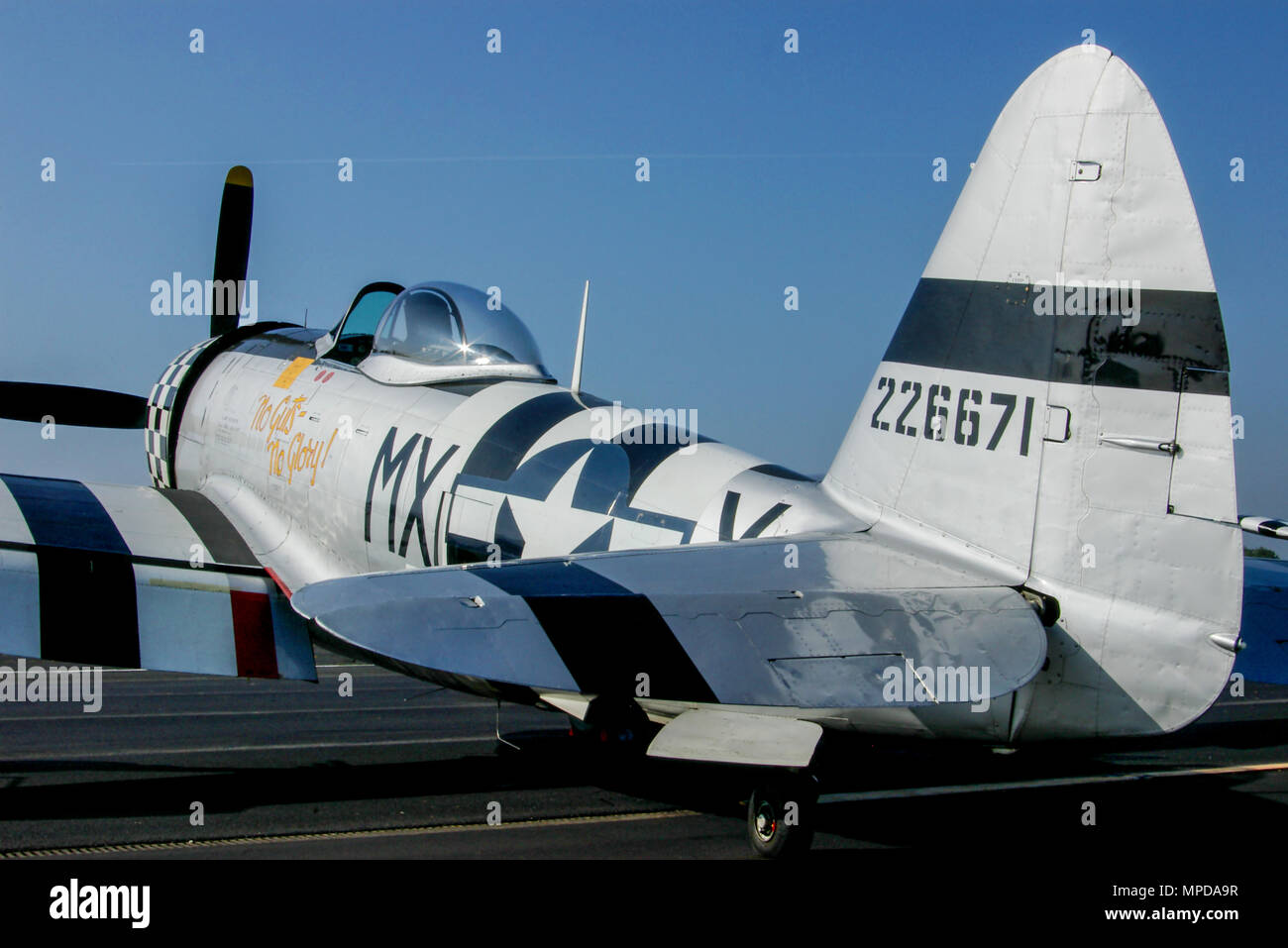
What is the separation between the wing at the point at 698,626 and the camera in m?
3.67

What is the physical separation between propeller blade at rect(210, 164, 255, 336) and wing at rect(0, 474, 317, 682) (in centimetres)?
463

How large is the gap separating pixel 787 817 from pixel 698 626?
147 cm

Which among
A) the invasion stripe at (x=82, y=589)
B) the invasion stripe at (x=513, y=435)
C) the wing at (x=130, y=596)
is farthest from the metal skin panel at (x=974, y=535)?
the invasion stripe at (x=82, y=589)

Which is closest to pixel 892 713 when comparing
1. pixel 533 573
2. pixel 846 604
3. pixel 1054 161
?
pixel 846 604

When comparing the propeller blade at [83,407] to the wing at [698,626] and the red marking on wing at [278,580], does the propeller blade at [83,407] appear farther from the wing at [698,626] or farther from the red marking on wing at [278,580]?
the wing at [698,626]

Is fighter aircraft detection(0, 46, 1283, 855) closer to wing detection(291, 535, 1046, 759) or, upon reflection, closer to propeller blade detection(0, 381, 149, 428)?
wing detection(291, 535, 1046, 759)

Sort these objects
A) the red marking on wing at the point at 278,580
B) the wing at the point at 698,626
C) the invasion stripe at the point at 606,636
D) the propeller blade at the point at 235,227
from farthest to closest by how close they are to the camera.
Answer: the propeller blade at the point at 235,227
the red marking on wing at the point at 278,580
the invasion stripe at the point at 606,636
the wing at the point at 698,626

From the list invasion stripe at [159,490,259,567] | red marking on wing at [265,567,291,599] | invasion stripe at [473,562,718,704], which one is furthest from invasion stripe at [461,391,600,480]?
invasion stripe at [473,562,718,704]

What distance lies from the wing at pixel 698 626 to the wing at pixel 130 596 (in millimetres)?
3305

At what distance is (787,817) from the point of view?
514cm

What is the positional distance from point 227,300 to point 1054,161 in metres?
9.66

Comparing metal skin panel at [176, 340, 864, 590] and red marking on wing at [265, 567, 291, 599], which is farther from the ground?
metal skin panel at [176, 340, 864, 590]

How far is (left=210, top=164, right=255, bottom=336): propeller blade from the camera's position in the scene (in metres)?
12.6

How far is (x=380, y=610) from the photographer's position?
12.0 feet
